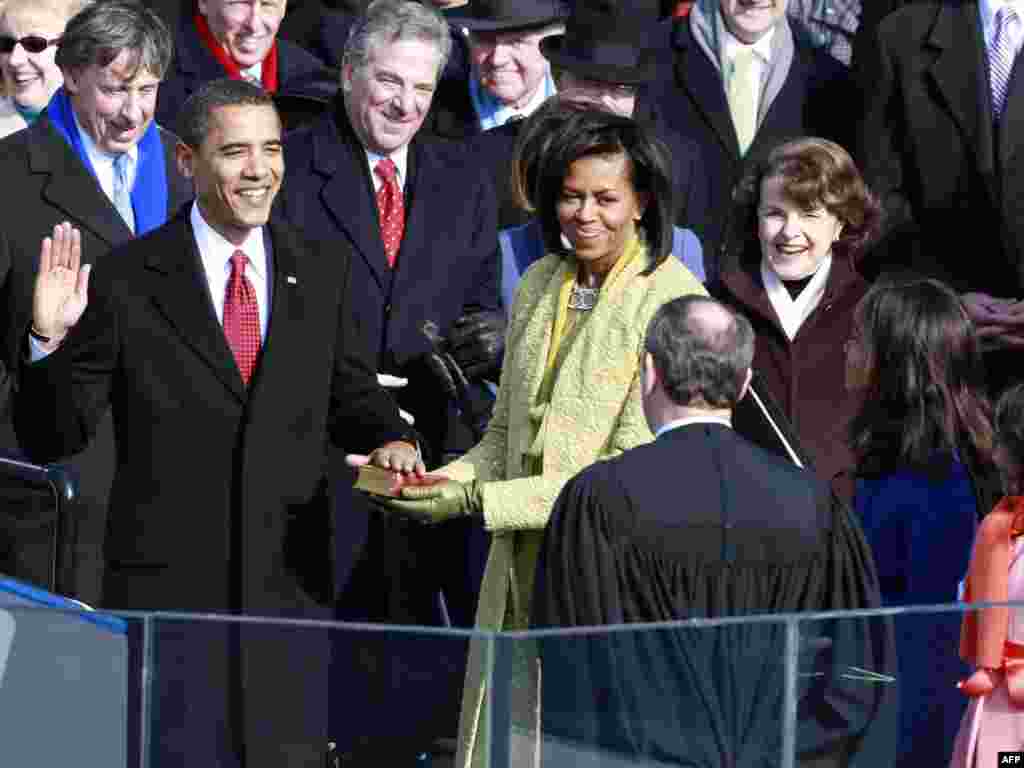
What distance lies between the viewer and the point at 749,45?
894 cm

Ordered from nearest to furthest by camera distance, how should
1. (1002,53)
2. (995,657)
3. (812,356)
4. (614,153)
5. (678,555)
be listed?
(995,657) → (678,555) → (614,153) → (812,356) → (1002,53)

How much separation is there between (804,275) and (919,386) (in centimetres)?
99

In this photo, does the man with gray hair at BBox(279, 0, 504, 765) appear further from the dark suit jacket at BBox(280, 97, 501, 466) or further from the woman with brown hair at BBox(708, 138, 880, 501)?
the woman with brown hair at BBox(708, 138, 880, 501)

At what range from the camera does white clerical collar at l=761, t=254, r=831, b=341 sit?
302 inches

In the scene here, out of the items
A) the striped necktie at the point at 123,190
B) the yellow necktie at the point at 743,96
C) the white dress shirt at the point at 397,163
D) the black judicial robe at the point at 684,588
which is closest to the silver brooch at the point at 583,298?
the black judicial robe at the point at 684,588

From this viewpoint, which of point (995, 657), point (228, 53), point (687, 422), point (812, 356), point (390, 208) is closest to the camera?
point (995, 657)

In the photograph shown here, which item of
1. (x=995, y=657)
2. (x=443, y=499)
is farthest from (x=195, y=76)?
(x=995, y=657)

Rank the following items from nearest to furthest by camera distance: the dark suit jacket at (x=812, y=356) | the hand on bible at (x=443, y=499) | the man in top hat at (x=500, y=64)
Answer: the hand on bible at (x=443, y=499)
the dark suit jacket at (x=812, y=356)
the man in top hat at (x=500, y=64)

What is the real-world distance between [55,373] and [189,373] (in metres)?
0.32

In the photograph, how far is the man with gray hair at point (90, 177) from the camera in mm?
7676

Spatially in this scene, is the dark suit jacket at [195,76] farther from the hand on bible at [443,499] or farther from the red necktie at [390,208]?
the hand on bible at [443,499]

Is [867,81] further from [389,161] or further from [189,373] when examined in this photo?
[189,373]

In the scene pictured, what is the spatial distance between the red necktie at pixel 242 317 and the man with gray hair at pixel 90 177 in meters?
1.03

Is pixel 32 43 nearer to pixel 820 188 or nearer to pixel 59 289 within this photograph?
pixel 59 289
